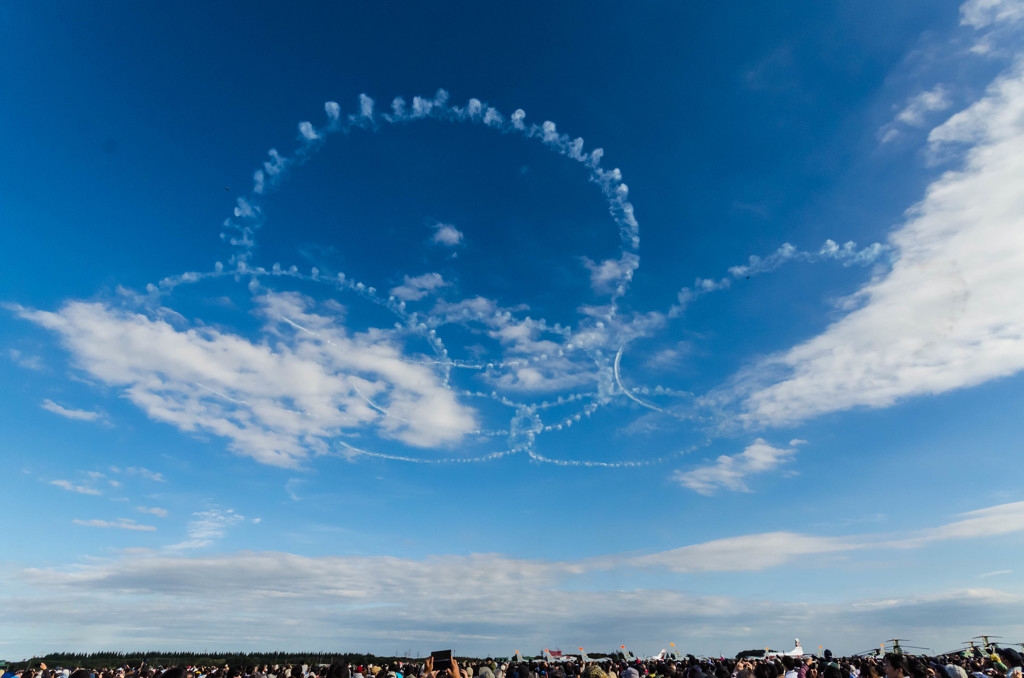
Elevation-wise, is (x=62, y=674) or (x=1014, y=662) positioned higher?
(x=1014, y=662)

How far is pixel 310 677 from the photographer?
30.3 meters

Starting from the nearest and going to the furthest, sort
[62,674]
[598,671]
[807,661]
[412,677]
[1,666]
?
[598,671] → [807,661] → [412,677] → [62,674] → [1,666]

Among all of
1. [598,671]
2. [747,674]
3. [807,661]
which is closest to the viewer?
[598,671]

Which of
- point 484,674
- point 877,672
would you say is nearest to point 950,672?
point 877,672

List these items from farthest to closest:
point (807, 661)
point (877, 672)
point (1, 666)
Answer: point (1, 666), point (807, 661), point (877, 672)

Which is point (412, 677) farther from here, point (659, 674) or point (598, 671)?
point (598, 671)

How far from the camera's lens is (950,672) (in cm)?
1541

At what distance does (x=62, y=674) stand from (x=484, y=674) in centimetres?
2957

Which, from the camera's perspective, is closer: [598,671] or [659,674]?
[598,671]

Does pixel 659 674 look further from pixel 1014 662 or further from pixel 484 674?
pixel 1014 662

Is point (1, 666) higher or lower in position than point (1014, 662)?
lower

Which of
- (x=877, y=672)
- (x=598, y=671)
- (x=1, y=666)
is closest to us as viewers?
(x=598, y=671)

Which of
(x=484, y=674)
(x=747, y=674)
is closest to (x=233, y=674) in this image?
(x=484, y=674)

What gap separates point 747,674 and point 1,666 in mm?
47940
